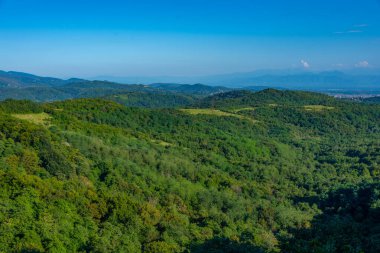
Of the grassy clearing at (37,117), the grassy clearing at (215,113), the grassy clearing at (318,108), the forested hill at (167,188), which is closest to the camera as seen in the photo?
the forested hill at (167,188)

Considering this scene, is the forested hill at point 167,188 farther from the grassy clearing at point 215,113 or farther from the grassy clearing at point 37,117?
the grassy clearing at point 215,113

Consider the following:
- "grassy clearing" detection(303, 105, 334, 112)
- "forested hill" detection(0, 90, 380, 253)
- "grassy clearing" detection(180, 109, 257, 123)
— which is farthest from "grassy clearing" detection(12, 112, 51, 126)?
"grassy clearing" detection(303, 105, 334, 112)

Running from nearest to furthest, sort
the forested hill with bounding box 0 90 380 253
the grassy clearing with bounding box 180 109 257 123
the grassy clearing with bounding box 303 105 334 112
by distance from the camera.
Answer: the forested hill with bounding box 0 90 380 253, the grassy clearing with bounding box 180 109 257 123, the grassy clearing with bounding box 303 105 334 112

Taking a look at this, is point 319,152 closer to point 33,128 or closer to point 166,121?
point 166,121

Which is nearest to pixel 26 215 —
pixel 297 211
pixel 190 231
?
pixel 190 231

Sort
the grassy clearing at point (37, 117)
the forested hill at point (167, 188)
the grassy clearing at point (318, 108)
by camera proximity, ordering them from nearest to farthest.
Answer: the forested hill at point (167, 188)
the grassy clearing at point (37, 117)
the grassy clearing at point (318, 108)

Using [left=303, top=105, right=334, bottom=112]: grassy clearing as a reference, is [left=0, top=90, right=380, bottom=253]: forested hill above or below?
below

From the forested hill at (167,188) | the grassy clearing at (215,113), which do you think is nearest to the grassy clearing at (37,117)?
the forested hill at (167,188)

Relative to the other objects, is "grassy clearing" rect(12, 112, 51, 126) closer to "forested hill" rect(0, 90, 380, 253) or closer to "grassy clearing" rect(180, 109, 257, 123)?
"forested hill" rect(0, 90, 380, 253)
